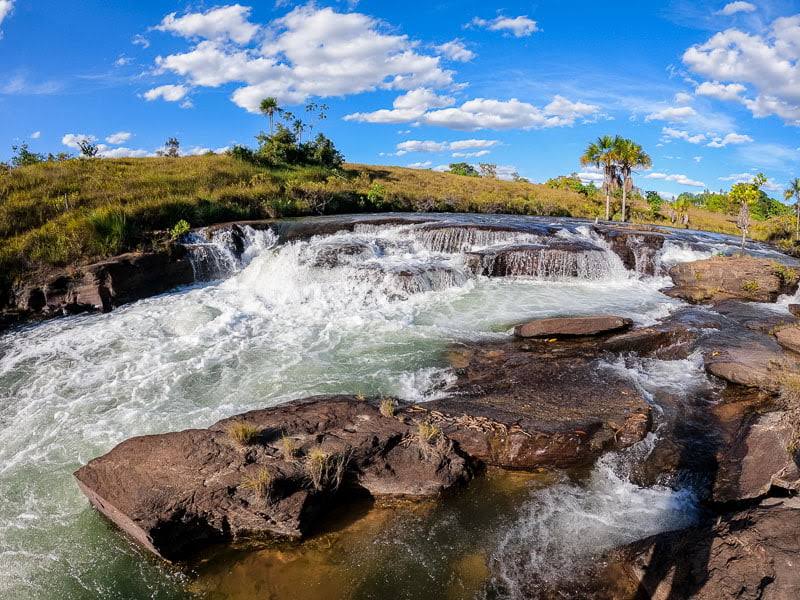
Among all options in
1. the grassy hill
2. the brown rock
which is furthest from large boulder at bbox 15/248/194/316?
the brown rock

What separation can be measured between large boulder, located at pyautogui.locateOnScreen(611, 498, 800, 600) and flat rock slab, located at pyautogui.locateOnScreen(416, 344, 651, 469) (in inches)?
62.4

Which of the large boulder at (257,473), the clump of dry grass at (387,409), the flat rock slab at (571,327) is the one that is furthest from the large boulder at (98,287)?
the flat rock slab at (571,327)

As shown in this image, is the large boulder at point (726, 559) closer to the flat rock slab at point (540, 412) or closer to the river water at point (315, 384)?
the river water at point (315, 384)

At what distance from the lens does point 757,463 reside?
213 inches

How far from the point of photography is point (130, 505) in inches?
189

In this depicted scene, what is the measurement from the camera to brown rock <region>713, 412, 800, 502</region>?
5.00 metres

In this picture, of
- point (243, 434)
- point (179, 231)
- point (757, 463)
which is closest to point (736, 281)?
point (757, 463)

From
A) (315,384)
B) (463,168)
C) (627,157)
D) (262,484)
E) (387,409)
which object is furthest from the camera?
(463,168)

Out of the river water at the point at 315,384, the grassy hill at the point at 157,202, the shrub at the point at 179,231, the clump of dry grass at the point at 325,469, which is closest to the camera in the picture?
the river water at the point at 315,384

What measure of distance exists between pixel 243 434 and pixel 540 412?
410 centimetres

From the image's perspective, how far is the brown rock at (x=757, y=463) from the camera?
5.00 metres

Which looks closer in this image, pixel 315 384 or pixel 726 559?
pixel 726 559

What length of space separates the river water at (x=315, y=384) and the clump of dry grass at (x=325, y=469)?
0.51m

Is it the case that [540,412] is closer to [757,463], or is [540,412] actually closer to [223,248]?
[757,463]
